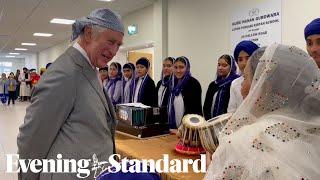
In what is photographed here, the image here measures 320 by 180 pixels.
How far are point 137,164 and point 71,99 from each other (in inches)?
17.1

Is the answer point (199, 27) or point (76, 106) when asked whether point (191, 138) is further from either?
point (199, 27)

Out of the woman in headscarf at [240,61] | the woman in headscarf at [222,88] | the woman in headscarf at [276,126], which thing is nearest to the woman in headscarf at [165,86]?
the woman in headscarf at [222,88]

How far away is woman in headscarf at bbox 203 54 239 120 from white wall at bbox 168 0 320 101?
0.98 metres

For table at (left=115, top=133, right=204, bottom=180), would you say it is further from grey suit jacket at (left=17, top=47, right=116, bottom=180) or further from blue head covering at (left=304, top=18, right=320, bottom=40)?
blue head covering at (left=304, top=18, right=320, bottom=40)

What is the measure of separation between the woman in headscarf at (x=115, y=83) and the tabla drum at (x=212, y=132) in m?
3.38

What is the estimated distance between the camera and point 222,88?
3.36 meters

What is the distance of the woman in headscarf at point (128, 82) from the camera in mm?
4879

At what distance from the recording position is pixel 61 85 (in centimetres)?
132

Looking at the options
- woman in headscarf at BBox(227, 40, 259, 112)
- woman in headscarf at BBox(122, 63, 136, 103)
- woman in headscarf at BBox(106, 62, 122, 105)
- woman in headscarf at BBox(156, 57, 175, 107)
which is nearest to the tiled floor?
woman in headscarf at BBox(106, 62, 122, 105)

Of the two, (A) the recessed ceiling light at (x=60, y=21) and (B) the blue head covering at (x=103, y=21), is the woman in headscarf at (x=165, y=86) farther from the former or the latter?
(A) the recessed ceiling light at (x=60, y=21)

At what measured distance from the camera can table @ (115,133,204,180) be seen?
5.46 ft

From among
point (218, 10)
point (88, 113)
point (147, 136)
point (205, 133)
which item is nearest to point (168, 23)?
point (218, 10)

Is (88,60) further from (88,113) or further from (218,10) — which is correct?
(218,10)

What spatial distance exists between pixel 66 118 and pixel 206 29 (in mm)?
4350
